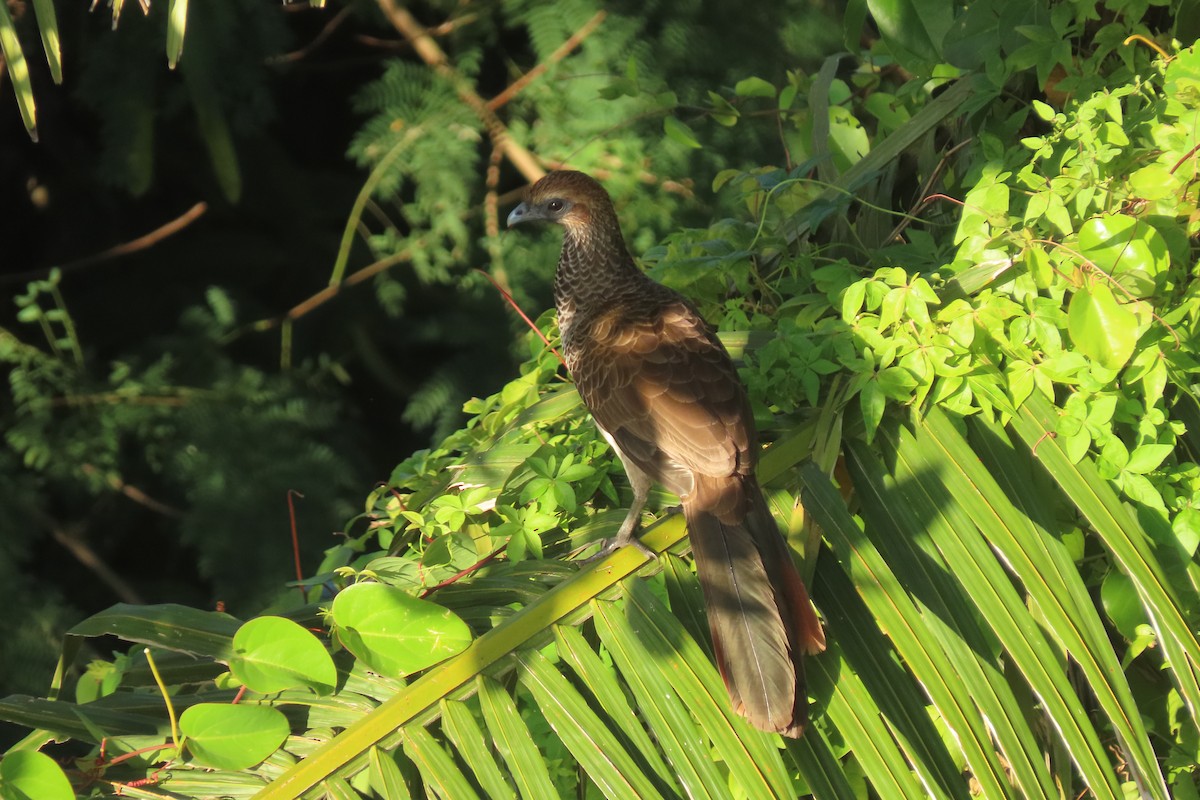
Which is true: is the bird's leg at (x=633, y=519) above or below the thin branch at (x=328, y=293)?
above

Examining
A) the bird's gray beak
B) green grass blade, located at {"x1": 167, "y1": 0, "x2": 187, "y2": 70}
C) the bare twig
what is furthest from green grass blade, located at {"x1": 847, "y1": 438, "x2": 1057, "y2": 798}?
the bird's gray beak

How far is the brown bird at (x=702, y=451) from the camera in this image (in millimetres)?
1546

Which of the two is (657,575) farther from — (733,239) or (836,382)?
(733,239)

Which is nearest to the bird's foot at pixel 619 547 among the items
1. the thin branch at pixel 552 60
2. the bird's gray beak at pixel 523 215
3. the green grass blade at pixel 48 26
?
the green grass blade at pixel 48 26

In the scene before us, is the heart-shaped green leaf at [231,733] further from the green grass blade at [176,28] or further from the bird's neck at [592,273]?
A: the bird's neck at [592,273]

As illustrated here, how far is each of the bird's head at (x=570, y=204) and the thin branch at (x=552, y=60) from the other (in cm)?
185

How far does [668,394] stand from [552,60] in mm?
3059

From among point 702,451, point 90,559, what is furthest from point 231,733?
point 90,559

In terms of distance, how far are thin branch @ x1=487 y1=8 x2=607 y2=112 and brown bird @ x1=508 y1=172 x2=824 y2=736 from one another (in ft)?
7.22

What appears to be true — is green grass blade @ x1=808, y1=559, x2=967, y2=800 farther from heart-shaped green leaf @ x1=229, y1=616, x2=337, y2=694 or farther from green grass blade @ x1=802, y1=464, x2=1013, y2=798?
heart-shaped green leaf @ x1=229, y1=616, x2=337, y2=694

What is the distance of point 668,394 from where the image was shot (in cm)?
209

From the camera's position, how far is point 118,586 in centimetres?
489

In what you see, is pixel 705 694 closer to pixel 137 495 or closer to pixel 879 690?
pixel 879 690

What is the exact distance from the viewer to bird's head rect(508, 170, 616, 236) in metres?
2.96
